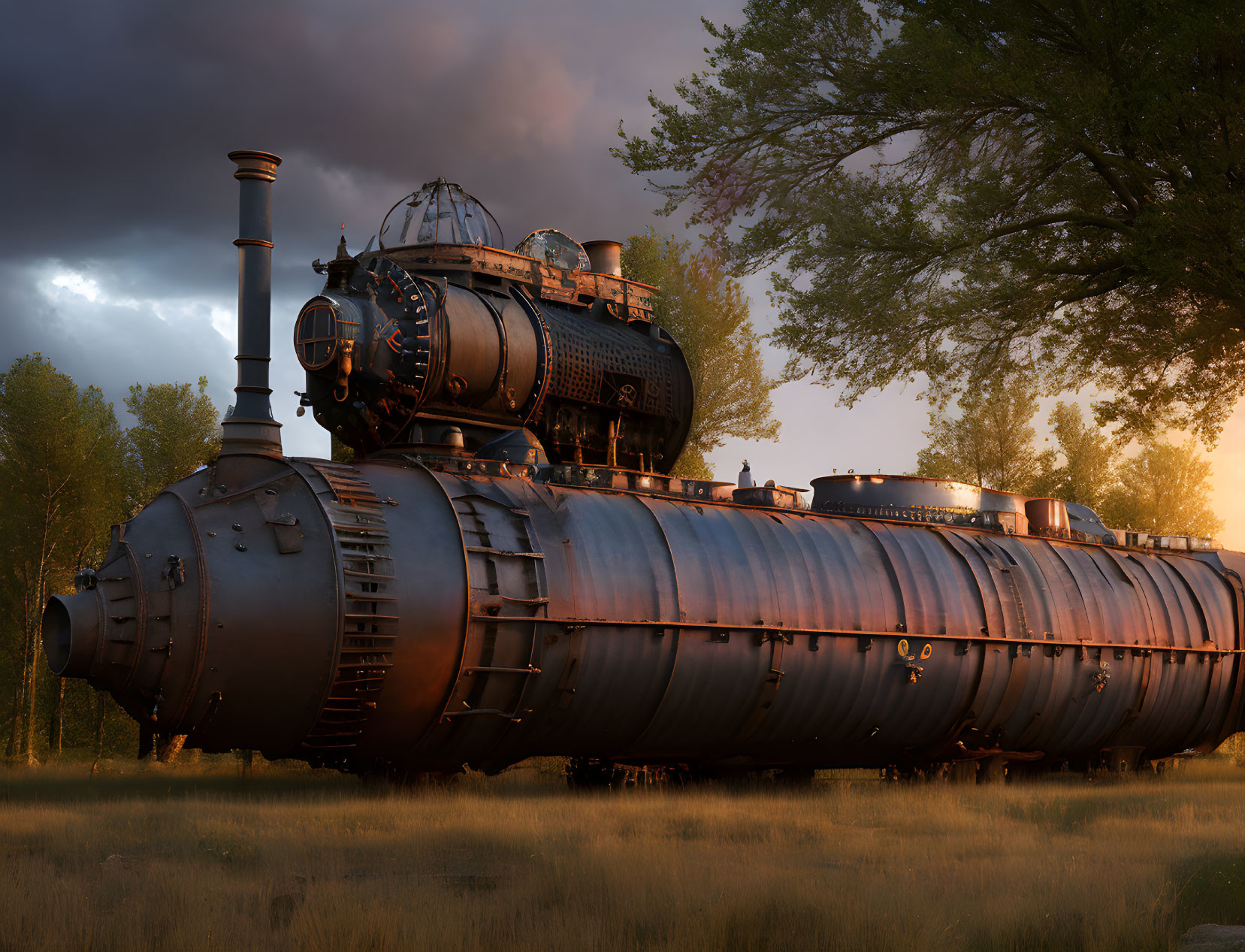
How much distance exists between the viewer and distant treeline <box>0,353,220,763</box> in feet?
125

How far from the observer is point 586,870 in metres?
13.5

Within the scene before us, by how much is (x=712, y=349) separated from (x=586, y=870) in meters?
36.6

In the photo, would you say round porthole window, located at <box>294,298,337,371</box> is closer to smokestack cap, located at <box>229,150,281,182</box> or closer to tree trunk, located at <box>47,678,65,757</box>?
smokestack cap, located at <box>229,150,281,182</box>

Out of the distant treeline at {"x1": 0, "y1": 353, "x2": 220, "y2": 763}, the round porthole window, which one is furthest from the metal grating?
the distant treeline at {"x1": 0, "y1": 353, "x2": 220, "y2": 763}

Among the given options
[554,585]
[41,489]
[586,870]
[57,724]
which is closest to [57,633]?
[554,585]

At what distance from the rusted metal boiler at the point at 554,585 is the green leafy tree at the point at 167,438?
25682 millimetres

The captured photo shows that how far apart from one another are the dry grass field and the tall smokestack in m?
6.11

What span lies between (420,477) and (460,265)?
520 centimetres

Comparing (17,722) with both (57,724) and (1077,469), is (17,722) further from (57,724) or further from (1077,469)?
(1077,469)

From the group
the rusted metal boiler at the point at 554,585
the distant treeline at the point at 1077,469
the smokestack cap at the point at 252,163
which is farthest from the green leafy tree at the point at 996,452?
the smokestack cap at the point at 252,163

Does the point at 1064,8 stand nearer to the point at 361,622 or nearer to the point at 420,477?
the point at 420,477

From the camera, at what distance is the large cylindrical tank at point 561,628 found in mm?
17219

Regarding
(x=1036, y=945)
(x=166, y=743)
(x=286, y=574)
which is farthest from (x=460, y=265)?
(x=1036, y=945)

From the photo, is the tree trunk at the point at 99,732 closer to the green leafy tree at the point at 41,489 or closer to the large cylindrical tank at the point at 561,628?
the green leafy tree at the point at 41,489
